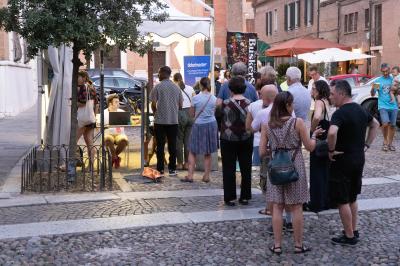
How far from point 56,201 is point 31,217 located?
0.79 metres

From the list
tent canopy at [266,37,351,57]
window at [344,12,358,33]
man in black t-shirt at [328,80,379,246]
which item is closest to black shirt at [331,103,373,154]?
man in black t-shirt at [328,80,379,246]

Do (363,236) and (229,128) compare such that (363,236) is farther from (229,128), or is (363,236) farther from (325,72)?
(325,72)

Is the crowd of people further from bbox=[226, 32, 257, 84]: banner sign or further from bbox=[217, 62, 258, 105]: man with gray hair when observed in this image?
bbox=[226, 32, 257, 84]: banner sign

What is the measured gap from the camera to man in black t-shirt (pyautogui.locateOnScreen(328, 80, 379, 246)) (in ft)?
19.3

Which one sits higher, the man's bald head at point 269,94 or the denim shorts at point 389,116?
the man's bald head at point 269,94

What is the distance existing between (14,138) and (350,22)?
985 inches

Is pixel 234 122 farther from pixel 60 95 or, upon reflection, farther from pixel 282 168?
pixel 60 95

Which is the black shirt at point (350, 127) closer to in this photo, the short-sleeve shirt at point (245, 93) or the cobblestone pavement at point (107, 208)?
the cobblestone pavement at point (107, 208)

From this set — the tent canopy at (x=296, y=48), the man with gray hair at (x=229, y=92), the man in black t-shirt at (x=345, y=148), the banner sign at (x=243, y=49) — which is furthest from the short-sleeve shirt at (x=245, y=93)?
the tent canopy at (x=296, y=48)

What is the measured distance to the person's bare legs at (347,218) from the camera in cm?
601

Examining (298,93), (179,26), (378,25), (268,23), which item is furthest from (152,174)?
(268,23)

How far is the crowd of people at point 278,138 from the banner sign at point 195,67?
1453 millimetres

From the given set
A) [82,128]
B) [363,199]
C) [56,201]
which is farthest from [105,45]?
[363,199]

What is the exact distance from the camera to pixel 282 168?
5605 millimetres
